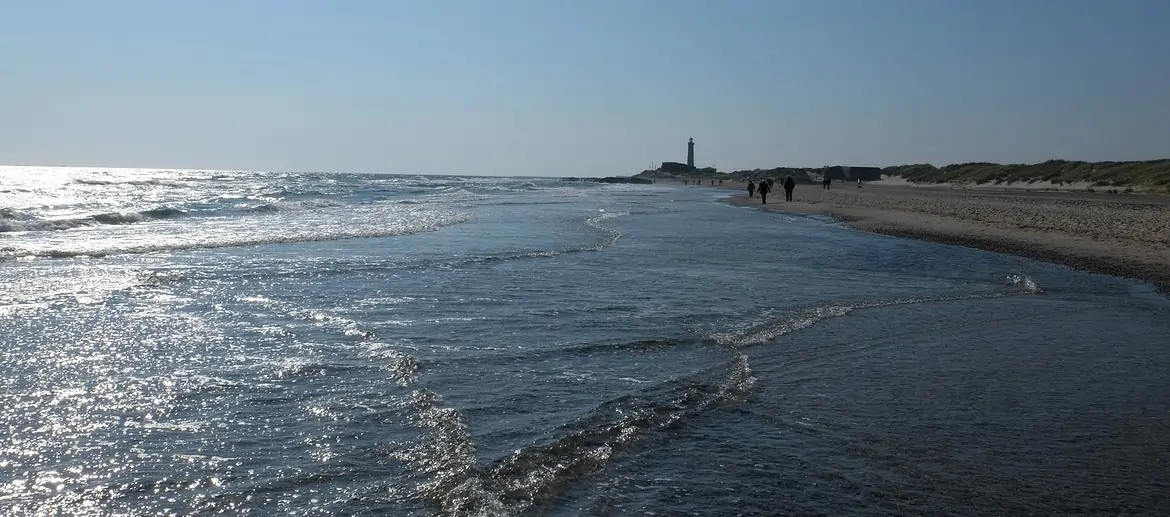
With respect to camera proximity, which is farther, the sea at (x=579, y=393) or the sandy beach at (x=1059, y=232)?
the sandy beach at (x=1059, y=232)

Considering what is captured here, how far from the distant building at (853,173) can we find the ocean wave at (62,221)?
3532 inches

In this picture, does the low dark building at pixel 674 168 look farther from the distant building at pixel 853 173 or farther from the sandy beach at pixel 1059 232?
the sandy beach at pixel 1059 232

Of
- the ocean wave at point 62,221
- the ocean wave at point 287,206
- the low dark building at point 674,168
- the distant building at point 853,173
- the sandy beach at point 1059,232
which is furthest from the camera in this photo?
the low dark building at point 674,168

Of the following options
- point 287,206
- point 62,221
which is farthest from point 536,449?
point 287,206

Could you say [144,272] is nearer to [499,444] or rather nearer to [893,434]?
[499,444]

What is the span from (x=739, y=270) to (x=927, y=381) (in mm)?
8091

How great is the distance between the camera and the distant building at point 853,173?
4326 inches

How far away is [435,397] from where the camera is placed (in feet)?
22.2

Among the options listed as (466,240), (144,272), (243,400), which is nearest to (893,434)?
(243,400)

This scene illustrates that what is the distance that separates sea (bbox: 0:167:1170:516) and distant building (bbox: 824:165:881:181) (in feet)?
327

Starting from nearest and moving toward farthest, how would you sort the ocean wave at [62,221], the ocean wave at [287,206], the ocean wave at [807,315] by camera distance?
the ocean wave at [807,315] < the ocean wave at [62,221] < the ocean wave at [287,206]

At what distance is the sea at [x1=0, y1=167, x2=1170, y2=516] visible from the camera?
15.9ft

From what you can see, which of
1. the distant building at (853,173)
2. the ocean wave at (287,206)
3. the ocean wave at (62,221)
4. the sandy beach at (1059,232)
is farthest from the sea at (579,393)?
the distant building at (853,173)

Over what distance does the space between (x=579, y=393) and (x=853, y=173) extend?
110808 millimetres
